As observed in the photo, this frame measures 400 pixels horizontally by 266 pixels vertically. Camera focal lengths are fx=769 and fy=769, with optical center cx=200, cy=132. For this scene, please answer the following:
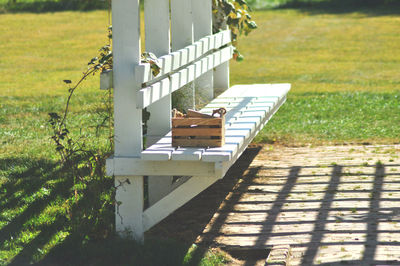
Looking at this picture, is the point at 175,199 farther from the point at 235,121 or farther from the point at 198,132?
the point at 235,121

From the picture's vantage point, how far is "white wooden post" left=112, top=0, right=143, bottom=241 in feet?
16.2

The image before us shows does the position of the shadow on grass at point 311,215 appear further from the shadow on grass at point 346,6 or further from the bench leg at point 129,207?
the shadow on grass at point 346,6

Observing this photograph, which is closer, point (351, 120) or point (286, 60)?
point (351, 120)

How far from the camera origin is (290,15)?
2236 centimetres

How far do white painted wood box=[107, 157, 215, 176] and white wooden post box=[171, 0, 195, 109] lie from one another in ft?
5.34

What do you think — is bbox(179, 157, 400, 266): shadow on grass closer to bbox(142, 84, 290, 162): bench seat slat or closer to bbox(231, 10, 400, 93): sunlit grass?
bbox(142, 84, 290, 162): bench seat slat

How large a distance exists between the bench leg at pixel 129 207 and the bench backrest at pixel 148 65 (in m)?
0.19

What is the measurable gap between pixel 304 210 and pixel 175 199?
4.15 feet

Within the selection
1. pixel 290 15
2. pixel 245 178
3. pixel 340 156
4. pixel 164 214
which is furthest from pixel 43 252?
pixel 290 15

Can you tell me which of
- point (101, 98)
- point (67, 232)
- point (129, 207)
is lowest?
point (67, 232)

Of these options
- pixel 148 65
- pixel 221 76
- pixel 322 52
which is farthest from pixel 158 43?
pixel 322 52

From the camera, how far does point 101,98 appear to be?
8.81 m

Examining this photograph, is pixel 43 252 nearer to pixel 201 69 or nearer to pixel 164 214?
pixel 164 214

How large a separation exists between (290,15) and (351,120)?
519 inches
